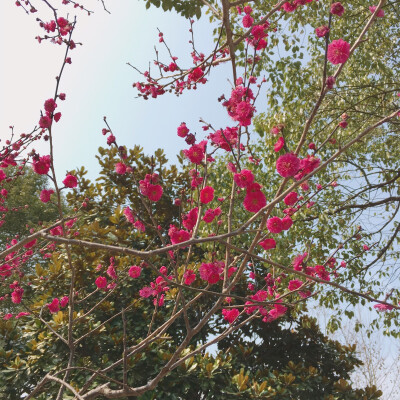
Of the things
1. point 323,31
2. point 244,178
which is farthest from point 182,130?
point 323,31

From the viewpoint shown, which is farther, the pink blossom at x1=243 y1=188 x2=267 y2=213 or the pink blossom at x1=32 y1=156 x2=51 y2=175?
the pink blossom at x1=32 y1=156 x2=51 y2=175

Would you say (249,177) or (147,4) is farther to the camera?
(147,4)

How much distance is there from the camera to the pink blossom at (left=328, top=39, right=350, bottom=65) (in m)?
1.51

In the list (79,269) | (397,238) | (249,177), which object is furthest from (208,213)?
(397,238)

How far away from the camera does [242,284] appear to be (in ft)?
15.8

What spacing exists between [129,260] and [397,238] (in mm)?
3823

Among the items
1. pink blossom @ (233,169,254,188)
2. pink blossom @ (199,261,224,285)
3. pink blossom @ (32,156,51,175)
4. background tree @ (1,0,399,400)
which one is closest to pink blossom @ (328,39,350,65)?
background tree @ (1,0,399,400)

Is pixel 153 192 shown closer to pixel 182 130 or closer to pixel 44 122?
pixel 182 130

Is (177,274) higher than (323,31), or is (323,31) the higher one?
(323,31)

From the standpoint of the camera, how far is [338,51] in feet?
5.05

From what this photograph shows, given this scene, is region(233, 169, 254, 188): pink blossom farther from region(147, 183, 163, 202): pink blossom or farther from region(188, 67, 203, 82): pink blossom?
region(188, 67, 203, 82): pink blossom

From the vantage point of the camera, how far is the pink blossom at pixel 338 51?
1515mm

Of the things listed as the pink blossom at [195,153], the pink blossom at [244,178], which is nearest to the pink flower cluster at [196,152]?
the pink blossom at [195,153]

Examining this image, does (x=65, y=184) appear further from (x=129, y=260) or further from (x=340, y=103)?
Answer: (x=340, y=103)
